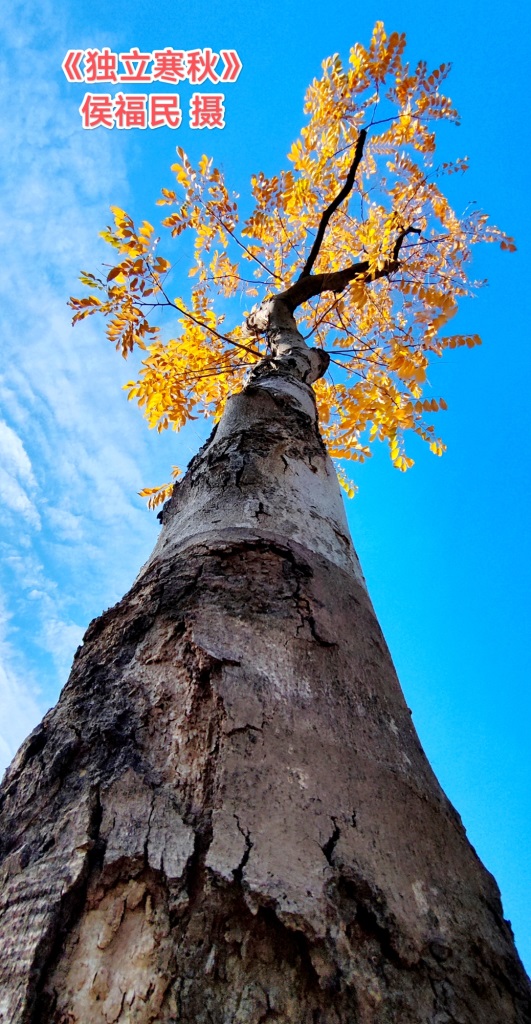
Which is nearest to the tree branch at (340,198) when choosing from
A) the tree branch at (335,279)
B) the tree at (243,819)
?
the tree branch at (335,279)

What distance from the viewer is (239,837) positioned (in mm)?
700

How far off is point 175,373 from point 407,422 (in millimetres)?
1892

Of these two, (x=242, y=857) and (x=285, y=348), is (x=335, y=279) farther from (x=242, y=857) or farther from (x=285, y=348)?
(x=242, y=857)

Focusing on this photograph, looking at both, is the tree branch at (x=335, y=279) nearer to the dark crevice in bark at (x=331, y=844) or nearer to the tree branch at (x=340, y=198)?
the tree branch at (x=340, y=198)

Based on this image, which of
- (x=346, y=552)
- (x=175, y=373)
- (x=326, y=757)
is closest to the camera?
(x=326, y=757)

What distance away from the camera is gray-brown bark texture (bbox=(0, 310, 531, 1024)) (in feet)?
2.01

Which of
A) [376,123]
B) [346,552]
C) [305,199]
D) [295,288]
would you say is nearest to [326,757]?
[346,552]

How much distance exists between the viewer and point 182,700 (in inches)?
34.9

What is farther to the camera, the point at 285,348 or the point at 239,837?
the point at 285,348

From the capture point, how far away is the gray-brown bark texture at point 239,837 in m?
0.61

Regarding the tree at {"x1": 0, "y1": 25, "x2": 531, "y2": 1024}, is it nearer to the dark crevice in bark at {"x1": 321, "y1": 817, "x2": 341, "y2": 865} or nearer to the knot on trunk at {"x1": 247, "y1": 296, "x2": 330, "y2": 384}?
the dark crevice in bark at {"x1": 321, "y1": 817, "x2": 341, "y2": 865}

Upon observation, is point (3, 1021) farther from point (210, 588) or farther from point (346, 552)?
point (346, 552)

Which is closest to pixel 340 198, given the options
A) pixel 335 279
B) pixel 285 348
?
pixel 335 279

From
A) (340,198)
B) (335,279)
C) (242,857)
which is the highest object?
(340,198)
